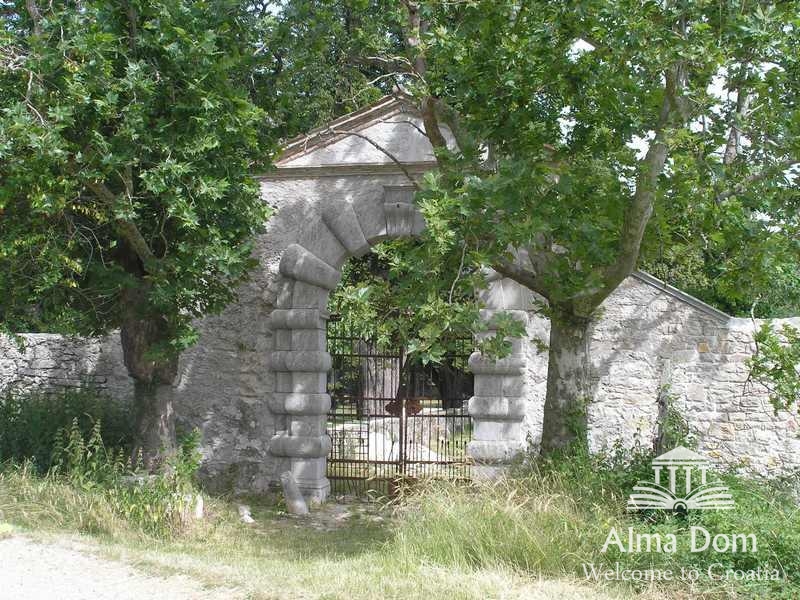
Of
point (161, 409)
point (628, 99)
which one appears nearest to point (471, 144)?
point (628, 99)

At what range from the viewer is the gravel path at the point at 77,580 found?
198 inches

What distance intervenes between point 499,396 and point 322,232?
264 cm

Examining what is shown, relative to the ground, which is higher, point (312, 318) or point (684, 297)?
point (684, 297)

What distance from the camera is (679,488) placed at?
6.01m

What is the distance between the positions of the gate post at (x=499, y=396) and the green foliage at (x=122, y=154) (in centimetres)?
266

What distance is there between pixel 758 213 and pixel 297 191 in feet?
16.0

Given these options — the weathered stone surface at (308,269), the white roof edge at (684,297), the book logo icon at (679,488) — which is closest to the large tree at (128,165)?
the weathered stone surface at (308,269)

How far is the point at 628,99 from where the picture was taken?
6461mm

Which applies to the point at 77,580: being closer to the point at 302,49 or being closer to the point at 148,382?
the point at 148,382

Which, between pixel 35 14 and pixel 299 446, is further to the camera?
pixel 299 446

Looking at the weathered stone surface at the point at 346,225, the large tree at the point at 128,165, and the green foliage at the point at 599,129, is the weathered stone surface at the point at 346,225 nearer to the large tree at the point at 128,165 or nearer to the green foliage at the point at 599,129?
the large tree at the point at 128,165

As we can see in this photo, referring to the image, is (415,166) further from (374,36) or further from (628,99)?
(628,99)

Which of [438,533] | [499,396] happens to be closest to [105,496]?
[438,533]

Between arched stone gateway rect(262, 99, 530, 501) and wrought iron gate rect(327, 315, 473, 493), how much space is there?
23.6 inches
